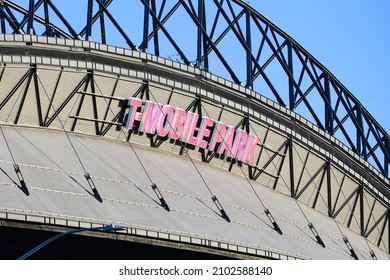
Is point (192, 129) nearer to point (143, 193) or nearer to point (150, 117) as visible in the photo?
point (150, 117)

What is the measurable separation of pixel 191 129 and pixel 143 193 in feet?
45.0

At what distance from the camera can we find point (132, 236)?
252 feet

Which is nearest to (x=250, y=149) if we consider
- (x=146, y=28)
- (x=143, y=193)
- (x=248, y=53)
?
(x=248, y=53)

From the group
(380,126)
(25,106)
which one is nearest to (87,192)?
(25,106)

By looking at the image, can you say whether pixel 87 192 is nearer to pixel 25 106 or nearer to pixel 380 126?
pixel 25 106

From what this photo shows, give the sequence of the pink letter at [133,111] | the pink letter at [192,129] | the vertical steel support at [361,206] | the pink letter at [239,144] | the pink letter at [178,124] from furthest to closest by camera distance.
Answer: the vertical steel support at [361,206]
the pink letter at [239,144]
the pink letter at [192,129]
the pink letter at [178,124]
the pink letter at [133,111]

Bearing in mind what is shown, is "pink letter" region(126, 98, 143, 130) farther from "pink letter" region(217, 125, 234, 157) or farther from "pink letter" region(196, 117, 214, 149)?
"pink letter" region(217, 125, 234, 157)

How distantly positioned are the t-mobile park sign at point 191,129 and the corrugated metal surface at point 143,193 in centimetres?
149

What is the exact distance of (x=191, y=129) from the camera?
9725 cm

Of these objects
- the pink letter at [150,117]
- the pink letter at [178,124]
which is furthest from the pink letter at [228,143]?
the pink letter at [150,117]

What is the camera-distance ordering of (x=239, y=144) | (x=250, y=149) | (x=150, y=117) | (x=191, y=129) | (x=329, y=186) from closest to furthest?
(x=150, y=117) < (x=191, y=129) < (x=239, y=144) < (x=250, y=149) < (x=329, y=186)

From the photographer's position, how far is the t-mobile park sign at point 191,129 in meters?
93.6

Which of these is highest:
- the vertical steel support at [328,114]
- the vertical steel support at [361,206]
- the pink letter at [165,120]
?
the vertical steel support at [328,114]

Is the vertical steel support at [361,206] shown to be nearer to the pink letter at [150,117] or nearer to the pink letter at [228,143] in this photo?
the pink letter at [228,143]
